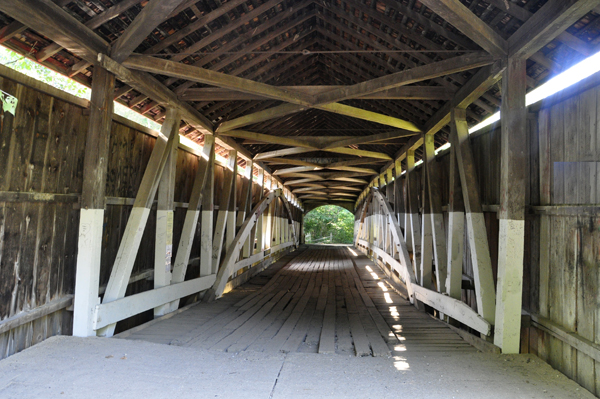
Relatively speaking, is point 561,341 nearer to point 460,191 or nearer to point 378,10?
point 460,191

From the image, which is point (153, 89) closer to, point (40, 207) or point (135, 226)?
point (135, 226)

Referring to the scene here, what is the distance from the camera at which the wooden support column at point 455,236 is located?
430cm

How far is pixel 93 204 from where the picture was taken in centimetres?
338

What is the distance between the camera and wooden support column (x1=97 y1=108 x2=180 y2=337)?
3.62m

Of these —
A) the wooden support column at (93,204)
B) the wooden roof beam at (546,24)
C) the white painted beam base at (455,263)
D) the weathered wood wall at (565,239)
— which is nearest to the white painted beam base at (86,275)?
the wooden support column at (93,204)

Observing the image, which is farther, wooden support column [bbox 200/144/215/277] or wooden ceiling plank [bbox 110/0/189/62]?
wooden support column [bbox 200/144/215/277]

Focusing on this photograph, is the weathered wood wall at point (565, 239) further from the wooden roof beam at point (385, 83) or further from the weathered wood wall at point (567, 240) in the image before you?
the wooden roof beam at point (385, 83)

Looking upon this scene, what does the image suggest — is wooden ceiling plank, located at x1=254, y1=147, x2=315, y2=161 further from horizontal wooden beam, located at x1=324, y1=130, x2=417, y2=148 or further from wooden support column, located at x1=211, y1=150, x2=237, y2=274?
wooden support column, located at x1=211, y1=150, x2=237, y2=274

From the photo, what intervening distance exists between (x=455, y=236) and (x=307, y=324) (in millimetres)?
2010

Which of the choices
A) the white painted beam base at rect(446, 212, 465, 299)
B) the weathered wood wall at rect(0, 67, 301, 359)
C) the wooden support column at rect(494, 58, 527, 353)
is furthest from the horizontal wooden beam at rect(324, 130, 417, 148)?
the weathered wood wall at rect(0, 67, 301, 359)

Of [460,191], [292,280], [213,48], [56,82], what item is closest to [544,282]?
[460,191]

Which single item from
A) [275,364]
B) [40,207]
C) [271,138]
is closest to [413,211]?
[271,138]

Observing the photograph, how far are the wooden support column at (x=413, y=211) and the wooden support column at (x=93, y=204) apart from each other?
459 centimetres

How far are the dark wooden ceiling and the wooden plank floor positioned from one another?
105 inches
